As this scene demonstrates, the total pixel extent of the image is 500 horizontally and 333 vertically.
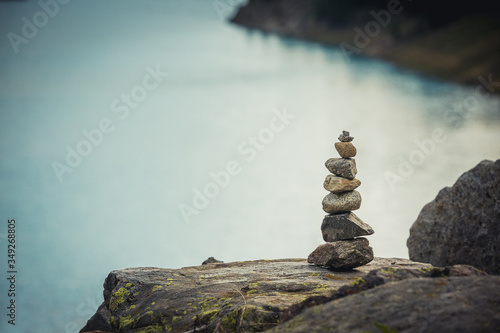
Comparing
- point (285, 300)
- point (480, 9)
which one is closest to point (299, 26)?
point (480, 9)

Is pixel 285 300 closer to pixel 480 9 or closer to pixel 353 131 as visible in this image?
pixel 353 131

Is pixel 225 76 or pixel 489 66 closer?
pixel 489 66

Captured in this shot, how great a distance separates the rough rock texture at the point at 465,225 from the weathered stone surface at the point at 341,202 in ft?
17.2

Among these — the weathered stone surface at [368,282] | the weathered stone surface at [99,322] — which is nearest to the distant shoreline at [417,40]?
the weathered stone surface at [368,282]

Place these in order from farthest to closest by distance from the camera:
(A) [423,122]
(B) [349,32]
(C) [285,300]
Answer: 1. (B) [349,32]
2. (A) [423,122]
3. (C) [285,300]

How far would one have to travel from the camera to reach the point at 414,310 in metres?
7.04

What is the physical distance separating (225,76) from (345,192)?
5028cm

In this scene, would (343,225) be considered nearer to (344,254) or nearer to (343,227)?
(343,227)

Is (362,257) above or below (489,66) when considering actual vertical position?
below

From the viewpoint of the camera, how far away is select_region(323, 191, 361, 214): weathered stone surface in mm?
13656

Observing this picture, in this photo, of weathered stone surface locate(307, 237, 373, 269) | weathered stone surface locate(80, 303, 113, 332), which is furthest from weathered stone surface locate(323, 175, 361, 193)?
weathered stone surface locate(80, 303, 113, 332)

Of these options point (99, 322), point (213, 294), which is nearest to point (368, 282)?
point (213, 294)

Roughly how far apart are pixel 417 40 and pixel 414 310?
192ft

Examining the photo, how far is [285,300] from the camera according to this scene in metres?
10.3
